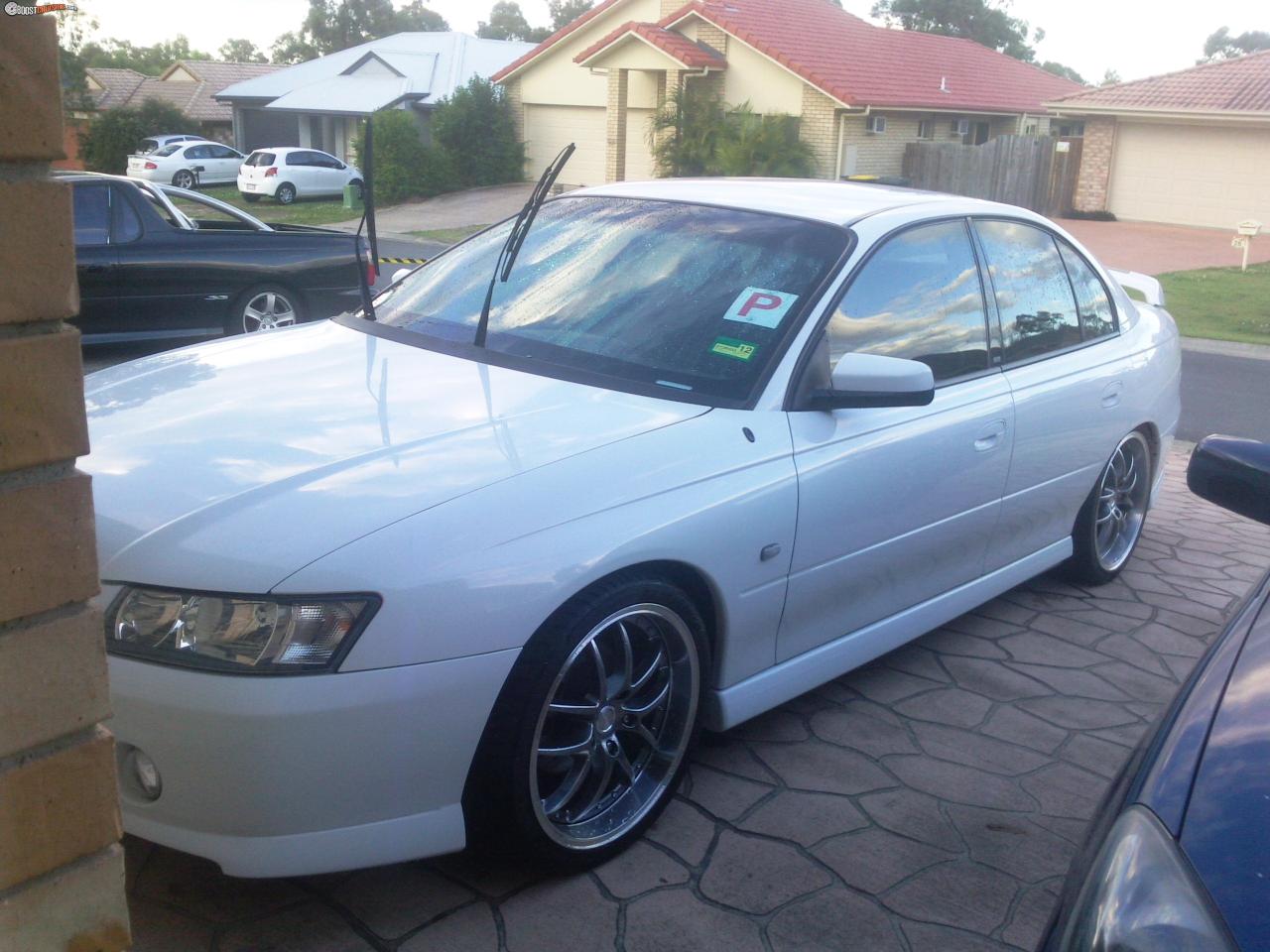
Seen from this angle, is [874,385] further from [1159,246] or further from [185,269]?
[1159,246]

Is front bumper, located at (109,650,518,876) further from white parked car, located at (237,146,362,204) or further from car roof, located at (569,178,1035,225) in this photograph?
white parked car, located at (237,146,362,204)

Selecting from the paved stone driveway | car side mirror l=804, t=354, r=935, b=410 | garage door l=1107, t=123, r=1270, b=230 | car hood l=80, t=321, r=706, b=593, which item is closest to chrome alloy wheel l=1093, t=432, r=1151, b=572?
the paved stone driveway

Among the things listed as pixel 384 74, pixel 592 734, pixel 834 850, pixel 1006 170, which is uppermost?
pixel 384 74

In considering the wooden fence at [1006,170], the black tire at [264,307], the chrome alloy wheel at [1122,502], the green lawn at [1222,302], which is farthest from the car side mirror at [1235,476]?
the wooden fence at [1006,170]

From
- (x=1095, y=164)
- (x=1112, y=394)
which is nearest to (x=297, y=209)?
(x=1095, y=164)

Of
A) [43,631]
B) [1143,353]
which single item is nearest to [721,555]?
[43,631]

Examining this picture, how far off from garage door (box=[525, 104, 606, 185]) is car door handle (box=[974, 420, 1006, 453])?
2918cm

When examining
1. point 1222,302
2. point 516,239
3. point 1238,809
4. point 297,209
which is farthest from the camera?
point 297,209

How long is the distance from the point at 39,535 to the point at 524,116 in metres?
36.2

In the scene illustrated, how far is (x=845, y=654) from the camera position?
3.83 metres

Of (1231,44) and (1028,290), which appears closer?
(1028,290)

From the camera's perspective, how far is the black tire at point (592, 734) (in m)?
2.78

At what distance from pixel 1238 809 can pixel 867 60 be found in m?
32.2

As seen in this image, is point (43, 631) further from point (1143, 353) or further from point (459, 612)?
point (1143, 353)
